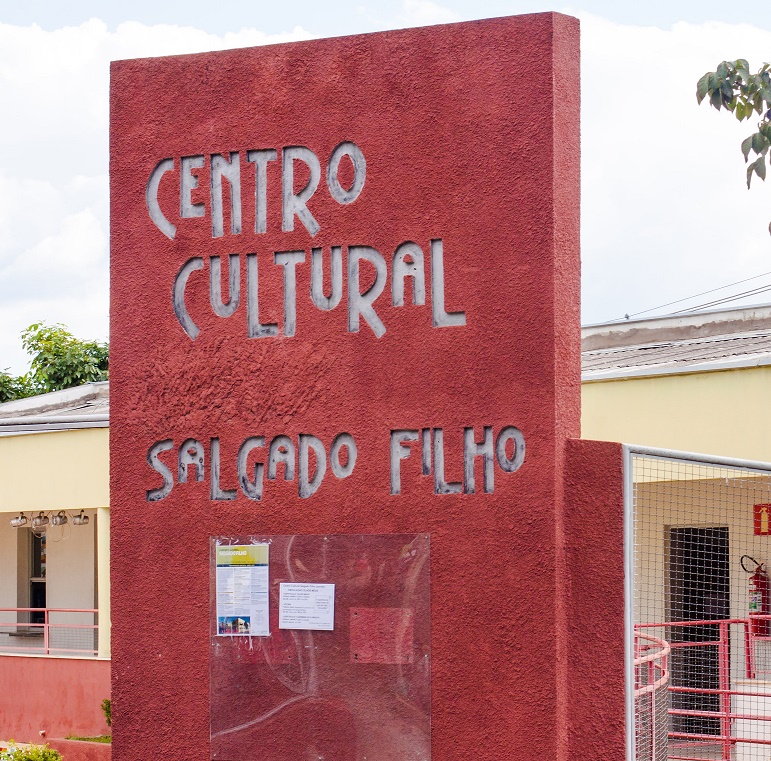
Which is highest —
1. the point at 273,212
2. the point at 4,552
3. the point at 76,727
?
the point at 273,212

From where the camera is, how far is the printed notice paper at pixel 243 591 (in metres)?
6.93

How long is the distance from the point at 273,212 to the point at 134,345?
110 centimetres

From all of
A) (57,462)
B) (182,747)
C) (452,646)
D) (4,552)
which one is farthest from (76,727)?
(452,646)

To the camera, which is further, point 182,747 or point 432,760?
point 182,747

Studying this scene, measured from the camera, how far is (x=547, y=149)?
259 inches

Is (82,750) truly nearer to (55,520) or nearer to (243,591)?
(55,520)

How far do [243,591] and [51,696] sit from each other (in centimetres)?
1117

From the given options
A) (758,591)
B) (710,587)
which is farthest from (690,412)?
(710,587)

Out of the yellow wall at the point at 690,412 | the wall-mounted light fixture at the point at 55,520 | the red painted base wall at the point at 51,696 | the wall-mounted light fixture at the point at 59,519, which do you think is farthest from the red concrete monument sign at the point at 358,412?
the wall-mounted light fixture at the point at 55,520

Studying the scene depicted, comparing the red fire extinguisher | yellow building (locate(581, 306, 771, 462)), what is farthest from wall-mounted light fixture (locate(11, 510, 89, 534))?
the red fire extinguisher

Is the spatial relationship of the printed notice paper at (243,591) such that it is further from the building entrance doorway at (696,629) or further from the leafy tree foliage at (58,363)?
the leafy tree foliage at (58,363)

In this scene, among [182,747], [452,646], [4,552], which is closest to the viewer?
[452,646]

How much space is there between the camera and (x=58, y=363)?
29.8 m

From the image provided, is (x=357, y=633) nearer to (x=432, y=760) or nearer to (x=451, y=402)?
(x=432, y=760)
